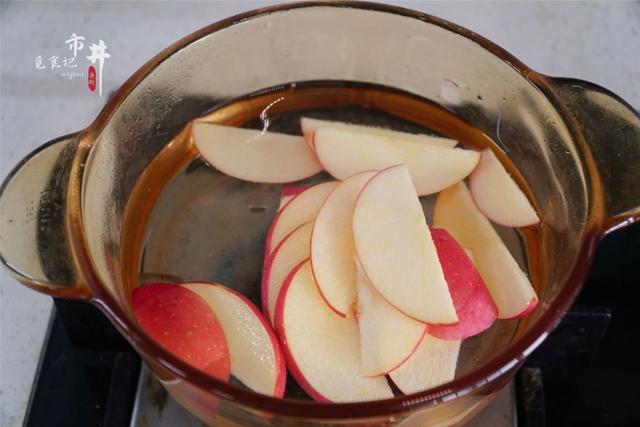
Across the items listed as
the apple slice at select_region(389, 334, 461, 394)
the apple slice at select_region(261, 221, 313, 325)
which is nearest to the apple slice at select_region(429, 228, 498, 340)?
the apple slice at select_region(389, 334, 461, 394)

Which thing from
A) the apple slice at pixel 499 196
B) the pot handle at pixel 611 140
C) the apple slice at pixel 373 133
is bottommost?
the apple slice at pixel 499 196

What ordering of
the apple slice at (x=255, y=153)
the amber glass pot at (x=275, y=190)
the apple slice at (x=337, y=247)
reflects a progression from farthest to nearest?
the apple slice at (x=255, y=153)
the apple slice at (x=337, y=247)
the amber glass pot at (x=275, y=190)

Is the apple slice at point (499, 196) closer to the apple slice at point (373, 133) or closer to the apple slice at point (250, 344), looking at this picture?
the apple slice at point (373, 133)

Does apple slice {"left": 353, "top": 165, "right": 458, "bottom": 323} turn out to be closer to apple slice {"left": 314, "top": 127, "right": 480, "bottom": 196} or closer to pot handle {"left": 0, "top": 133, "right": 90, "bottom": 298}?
apple slice {"left": 314, "top": 127, "right": 480, "bottom": 196}

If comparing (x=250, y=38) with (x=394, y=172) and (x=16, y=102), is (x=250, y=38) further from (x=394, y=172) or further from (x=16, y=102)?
(x=16, y=102)

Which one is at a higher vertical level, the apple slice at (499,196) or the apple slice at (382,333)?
the apple slice at (499,196)

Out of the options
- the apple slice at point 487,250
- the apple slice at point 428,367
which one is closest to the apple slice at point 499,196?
the apple slice at point 487,250

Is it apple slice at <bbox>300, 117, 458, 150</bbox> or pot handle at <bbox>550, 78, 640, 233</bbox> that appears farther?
apple slice at <bbox>300, 117, 458, 150</bbox>
